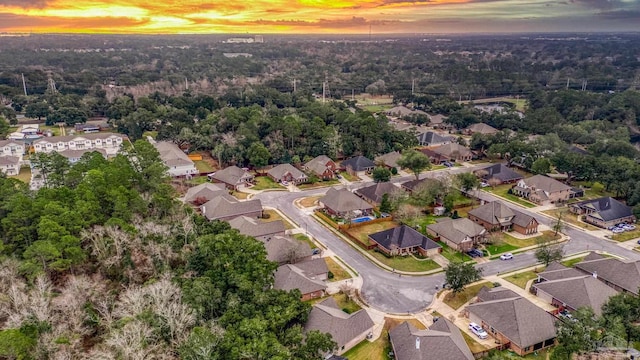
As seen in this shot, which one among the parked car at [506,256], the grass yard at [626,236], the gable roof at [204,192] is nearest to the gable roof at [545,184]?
the grass yard at [626,236]

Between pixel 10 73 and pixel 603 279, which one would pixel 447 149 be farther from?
pixel 10 73

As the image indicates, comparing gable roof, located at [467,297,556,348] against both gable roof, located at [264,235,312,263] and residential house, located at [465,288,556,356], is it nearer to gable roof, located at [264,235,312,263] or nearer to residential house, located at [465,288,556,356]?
residential house, located at [465,288,556,356]

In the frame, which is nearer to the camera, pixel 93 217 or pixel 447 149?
pixel 93 217

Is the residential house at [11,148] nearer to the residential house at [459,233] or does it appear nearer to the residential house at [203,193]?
the residential house at [203,193]

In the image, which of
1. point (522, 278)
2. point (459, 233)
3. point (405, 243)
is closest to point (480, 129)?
point (459, 233)

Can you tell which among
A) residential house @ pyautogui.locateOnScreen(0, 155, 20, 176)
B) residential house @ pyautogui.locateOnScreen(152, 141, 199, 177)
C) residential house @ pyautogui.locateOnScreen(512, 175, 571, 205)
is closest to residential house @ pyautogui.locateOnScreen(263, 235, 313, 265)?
residential house @ pyautogui.locateOnScreen(152, 141, 199, 177)

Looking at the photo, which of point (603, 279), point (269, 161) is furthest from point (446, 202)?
point (269, 161)

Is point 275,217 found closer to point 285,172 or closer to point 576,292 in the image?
point 285,172
